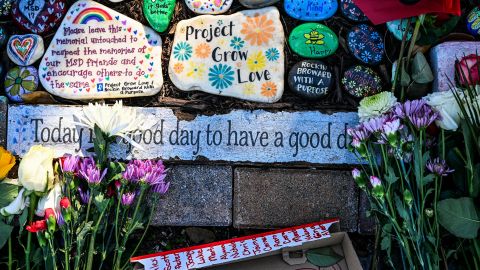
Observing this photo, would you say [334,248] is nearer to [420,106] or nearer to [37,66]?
[420,106]

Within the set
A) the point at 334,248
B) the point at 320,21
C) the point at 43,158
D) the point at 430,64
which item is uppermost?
the point at 320,21

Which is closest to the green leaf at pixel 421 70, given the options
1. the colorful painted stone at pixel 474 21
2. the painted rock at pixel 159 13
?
the colorful painted stone at pixel 474 21

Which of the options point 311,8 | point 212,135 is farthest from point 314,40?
point 212,135

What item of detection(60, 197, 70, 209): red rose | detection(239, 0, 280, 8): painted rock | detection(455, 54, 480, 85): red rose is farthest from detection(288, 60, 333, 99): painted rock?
detection(60, 197, 70, 209): red rose

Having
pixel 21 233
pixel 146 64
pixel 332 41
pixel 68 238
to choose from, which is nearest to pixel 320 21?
pixel 332 41

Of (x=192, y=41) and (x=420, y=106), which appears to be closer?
(x=420, y=106)

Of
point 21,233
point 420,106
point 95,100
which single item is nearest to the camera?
point 420,106

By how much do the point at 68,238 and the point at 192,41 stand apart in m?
1.00

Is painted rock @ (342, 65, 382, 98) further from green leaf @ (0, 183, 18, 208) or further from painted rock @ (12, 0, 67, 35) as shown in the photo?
green leaf @ (0, 183, 18, 208)

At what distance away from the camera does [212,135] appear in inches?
94.9

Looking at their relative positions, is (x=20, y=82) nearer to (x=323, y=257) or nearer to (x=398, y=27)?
(x=323, y=257)

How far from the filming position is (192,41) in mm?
2428

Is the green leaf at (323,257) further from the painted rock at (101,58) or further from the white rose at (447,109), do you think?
the painted rock at (101,58)

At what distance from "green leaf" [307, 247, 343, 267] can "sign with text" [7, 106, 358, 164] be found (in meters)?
0.41
